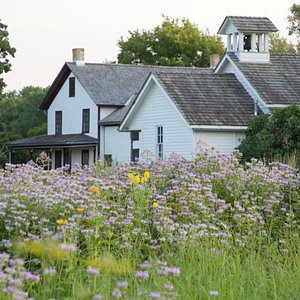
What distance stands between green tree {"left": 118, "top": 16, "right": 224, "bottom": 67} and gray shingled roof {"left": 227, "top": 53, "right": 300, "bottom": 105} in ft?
113

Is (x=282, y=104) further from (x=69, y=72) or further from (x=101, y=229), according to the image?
(x=101, y=229)

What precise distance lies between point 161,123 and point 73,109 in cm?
1618

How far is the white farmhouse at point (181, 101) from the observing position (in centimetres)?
3700

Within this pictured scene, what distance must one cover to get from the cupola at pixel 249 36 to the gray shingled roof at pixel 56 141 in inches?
438

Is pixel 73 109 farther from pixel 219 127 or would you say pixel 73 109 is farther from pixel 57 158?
pixel 219 127

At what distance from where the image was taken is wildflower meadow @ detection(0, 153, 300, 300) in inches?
311

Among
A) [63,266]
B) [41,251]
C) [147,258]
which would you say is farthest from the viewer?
[147,258]

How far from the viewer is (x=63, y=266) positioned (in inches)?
348

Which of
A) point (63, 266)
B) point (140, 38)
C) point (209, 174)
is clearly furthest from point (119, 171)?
point (140, 38)

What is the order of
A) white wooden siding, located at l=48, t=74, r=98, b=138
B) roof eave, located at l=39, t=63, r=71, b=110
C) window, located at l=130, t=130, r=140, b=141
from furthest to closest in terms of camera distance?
roof eave, located at l=39, t=63, r=71, b=110, white wooden siding, located at l=48, t=74, r=98, b=138, window, located at l=130, t=130, r=140, b=141

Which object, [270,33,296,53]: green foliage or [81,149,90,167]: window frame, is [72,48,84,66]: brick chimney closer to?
[81,149,90,167]: window frame

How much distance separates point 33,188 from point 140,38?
68255mm

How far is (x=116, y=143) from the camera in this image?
160 feet

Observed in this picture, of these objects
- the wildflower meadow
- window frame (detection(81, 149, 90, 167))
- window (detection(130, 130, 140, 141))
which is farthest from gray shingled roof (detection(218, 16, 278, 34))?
the wildflower meadow
